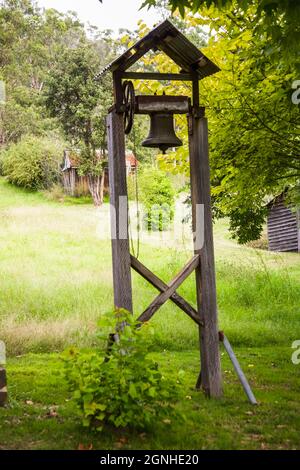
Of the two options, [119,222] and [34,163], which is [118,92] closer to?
[119,222]

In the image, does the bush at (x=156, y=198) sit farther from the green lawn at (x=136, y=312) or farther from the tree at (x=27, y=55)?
the tree at (x=27, y=55)

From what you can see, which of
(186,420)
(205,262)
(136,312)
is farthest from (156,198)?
(186,420)

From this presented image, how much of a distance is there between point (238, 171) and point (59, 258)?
10.2m

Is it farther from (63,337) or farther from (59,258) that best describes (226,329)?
(59,258)

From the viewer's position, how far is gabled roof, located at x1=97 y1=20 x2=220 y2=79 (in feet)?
20.7

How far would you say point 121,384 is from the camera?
4938 millimetres

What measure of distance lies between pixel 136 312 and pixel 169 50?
6.74 metres

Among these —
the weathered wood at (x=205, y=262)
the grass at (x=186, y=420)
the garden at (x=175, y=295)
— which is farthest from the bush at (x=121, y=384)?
the weathered wood at (x=205, y=262)

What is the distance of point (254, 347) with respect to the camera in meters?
10.2

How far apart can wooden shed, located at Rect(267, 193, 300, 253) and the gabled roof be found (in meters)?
17.8

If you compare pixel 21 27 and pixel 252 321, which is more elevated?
pixel 21 27

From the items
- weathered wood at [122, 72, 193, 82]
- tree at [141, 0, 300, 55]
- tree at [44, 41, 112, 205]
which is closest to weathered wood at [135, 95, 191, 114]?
weathered wood at [122, 72, 193, 82]

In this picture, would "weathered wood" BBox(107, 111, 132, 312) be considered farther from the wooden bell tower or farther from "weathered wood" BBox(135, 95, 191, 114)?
"weathered wood" BBox(135, 95, 191, 114)
